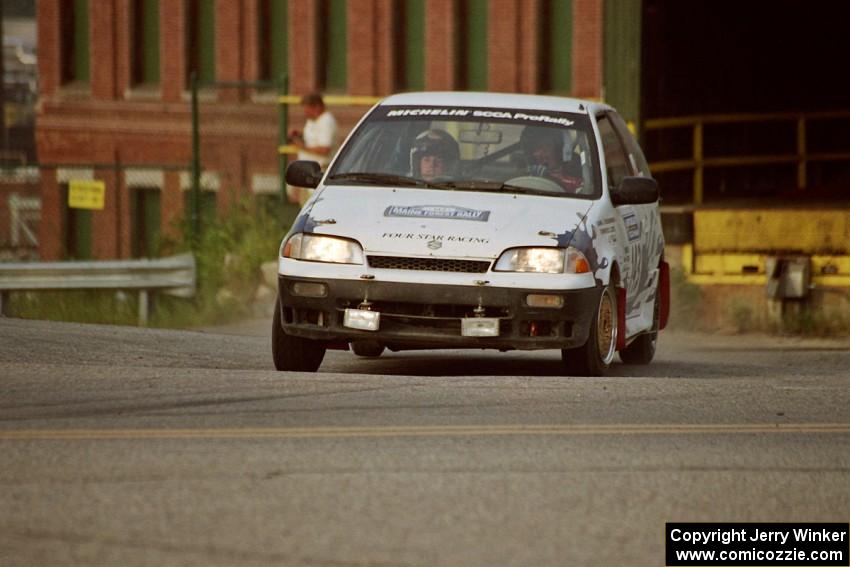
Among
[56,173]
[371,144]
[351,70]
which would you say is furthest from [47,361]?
[56,173]

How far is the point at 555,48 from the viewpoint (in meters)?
29.6

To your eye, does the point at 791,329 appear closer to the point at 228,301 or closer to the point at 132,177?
the point at 228,301

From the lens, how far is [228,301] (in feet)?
72.0

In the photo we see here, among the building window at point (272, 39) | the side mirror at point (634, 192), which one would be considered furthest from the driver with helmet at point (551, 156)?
the building window at point (272, 39)

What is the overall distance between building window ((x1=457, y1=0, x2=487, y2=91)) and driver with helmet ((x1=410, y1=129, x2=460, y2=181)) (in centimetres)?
1754

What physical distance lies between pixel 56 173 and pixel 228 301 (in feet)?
38.9

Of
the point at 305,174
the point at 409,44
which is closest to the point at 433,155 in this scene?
the point at 305,174

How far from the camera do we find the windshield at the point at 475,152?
1214 centimetres

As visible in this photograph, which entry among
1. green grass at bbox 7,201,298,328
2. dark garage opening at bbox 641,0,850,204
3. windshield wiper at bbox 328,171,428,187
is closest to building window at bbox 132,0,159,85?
dark garage opening at bbox 641,0,850,204

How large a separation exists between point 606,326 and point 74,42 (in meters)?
23.3

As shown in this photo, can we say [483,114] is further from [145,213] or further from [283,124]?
[145,213]

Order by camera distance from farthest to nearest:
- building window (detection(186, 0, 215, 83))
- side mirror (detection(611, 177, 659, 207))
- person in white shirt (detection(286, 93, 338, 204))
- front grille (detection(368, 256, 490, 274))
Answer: building window (detection(186, 0, 215, 83))
person in white shirt (detection(286, 93, 338, 204))
side mirror (detection(611, 177, 659, 207))
front grille (detection(368, 256, 490, 274))

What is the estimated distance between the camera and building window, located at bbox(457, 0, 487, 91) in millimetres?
29922

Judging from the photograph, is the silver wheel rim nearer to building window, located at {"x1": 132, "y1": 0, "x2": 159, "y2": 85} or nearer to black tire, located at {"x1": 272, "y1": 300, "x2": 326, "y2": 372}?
black tire, located at {"x1": 272, "y1": 300, "x2": 326, "y2": 372}
